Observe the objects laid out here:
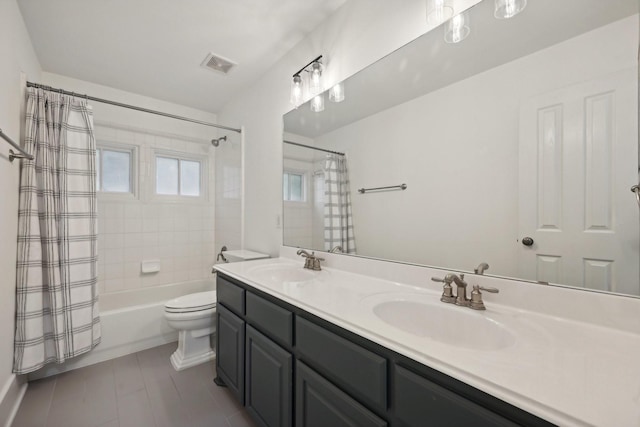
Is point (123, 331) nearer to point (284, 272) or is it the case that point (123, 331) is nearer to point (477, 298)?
point (284, 272)

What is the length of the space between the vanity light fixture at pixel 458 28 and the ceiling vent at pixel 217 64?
1.74m

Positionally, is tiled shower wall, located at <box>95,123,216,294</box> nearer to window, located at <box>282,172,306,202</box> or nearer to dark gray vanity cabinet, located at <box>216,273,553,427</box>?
window, located at <box>282,172,306,202</box>

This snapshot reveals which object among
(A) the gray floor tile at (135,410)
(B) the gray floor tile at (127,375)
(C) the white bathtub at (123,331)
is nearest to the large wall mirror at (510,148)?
(A) the gray floor tile at (135,410)

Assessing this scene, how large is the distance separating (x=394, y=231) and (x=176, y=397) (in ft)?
5.62

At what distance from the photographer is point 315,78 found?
5.69 ft

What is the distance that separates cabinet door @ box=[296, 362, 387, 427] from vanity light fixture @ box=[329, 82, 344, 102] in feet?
4.78

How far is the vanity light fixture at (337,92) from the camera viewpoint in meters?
1.59

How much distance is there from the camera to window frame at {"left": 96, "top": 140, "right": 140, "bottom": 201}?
8.53 ft

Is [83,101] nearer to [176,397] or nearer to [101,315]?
[101,315]

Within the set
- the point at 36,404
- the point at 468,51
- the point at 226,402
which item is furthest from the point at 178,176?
the point at 468,51

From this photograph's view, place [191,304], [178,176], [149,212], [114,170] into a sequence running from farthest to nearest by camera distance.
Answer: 1. [178,176]
2. [149,212]
3. [114,170]
4. [191,304]

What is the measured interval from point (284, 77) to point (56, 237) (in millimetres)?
2037

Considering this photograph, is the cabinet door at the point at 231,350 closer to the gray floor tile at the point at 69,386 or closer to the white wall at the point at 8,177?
the gray floor tile at the point at 69,386

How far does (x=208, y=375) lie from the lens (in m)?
1.89
